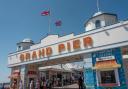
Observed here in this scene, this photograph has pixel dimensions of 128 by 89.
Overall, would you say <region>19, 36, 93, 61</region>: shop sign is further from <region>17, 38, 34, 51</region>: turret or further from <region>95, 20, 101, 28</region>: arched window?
<region>95, 20, 101, 28</region>: arched window

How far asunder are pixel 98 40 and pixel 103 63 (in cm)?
222

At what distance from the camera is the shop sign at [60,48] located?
61.4ft

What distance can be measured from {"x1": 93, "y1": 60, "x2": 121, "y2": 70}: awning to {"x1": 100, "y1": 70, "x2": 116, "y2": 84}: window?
618 mm

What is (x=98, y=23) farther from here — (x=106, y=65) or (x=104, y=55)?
(x=106, y=65)

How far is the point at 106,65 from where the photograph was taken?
54.9ft

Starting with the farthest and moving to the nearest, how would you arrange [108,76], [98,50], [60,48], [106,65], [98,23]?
[60,48]
[98,23]
[98,50]
[108,76]
[106,65]

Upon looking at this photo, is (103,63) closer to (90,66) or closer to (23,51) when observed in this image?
(90,66)

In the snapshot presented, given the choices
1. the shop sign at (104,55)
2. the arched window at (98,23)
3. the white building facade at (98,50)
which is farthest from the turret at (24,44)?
the shop sign at (104,55)

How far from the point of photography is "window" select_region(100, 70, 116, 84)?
16562 millimetres

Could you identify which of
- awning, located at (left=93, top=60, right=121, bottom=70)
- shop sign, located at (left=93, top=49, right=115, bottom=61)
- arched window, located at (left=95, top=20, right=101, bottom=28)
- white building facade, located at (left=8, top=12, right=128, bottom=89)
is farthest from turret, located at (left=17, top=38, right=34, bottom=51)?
awning, located at (left=93, top=60, right=121, bottom=70)

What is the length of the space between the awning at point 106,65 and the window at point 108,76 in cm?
62

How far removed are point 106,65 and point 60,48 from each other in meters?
6.15

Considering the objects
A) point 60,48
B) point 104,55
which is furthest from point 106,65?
point 60,48

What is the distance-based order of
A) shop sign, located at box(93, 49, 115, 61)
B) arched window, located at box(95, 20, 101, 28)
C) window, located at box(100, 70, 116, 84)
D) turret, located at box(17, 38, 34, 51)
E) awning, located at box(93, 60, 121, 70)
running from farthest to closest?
turret, located at box(17, 38, 34, 51), arched window, located at box(95, 20, 101, 28), shop sign, located at box(93, 49, 115, 61), window, located at box(100, 70, 116, 84), awning, located at box(93, 60, 121, 70)
